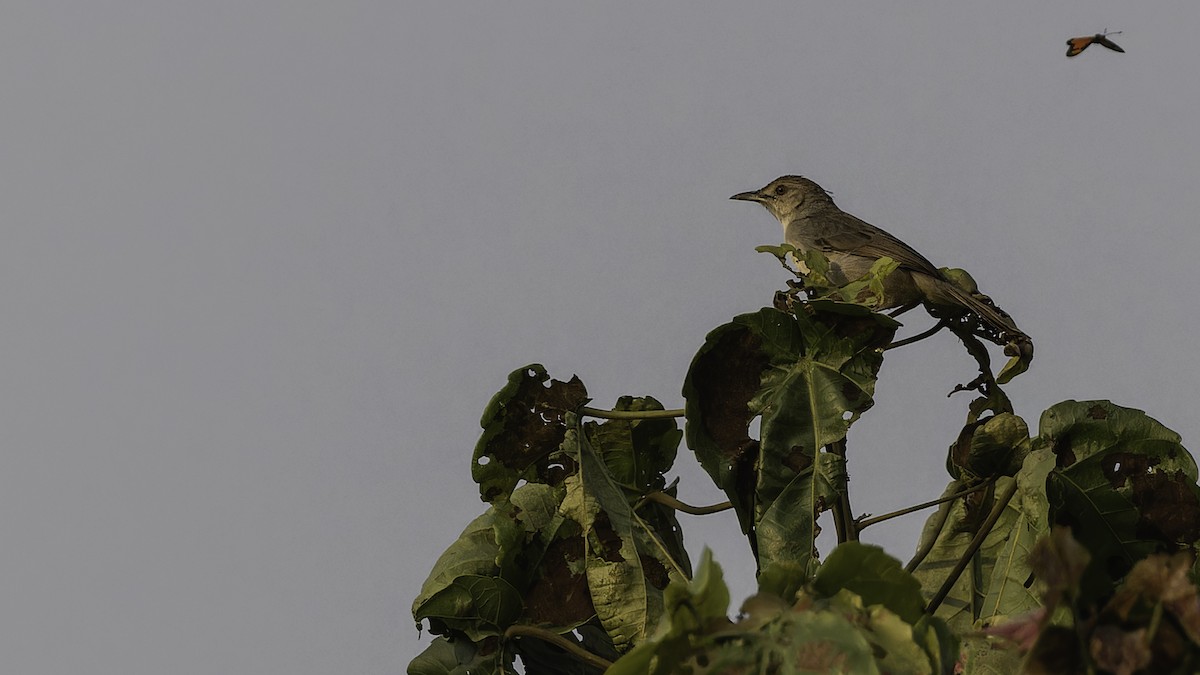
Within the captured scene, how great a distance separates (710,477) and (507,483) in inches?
43.8

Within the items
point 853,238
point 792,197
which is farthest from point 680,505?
point 792,197

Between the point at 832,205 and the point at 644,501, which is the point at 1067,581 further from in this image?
the point at 832,205

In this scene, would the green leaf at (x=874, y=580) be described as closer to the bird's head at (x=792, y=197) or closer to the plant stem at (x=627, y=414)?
the plant stem at (x=627, y=414)

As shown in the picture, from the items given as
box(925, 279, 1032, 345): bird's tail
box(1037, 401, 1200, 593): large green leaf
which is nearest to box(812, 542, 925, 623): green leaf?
box(1037, 401, 1200, 593): large green leaf

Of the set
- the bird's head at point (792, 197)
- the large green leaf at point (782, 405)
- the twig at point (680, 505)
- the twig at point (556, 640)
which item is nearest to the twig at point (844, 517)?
the large green leaf at point (782, 405)

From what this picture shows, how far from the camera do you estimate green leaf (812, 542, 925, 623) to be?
3.50 metres

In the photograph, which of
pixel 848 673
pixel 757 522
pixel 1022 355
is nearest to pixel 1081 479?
pixel 1022 355

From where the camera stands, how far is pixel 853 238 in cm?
755

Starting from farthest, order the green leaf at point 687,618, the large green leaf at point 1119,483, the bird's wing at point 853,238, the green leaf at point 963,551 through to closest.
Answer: the bird's wing at point 853,238, the green leaf at point 963,551, the large green leaf at point 1119,483, the green leaf at point 687,618

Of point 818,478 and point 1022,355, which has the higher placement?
point 1022,355

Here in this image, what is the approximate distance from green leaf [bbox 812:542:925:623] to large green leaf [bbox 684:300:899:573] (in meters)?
1.39

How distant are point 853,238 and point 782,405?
261cm

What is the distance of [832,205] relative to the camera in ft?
27.5

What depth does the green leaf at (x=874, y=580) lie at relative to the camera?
11.5 ft
